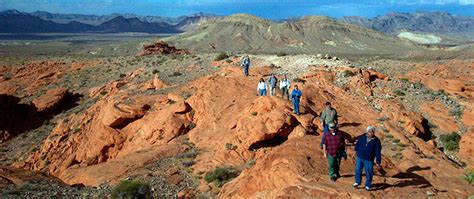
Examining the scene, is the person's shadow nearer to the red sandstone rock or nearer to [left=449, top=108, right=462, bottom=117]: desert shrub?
[left=449, top=108, right=462, bottom=117]: desert shrub

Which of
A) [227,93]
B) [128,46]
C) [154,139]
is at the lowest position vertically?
[128,46]

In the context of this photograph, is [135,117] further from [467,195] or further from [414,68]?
[414,68]

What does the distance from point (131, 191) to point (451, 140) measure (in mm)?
15615

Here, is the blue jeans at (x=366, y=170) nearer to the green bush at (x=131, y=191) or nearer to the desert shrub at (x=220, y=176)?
the desert shrub at (x=220, y=176)

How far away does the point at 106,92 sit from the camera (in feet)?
115

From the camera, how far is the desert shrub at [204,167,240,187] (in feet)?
48.2

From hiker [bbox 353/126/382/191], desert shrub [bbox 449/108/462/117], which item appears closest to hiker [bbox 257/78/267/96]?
hiker [bbox 353/126/382/191]

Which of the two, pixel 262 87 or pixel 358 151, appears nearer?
pixel 358 151

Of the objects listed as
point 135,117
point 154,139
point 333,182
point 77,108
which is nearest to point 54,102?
point 77,108

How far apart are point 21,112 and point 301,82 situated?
870 inches

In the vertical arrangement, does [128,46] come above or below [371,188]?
below

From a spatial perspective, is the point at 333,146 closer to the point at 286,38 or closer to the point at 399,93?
the point at 399,93

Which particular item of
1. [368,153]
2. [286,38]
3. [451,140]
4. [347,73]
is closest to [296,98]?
[368,153]

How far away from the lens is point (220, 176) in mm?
14852
